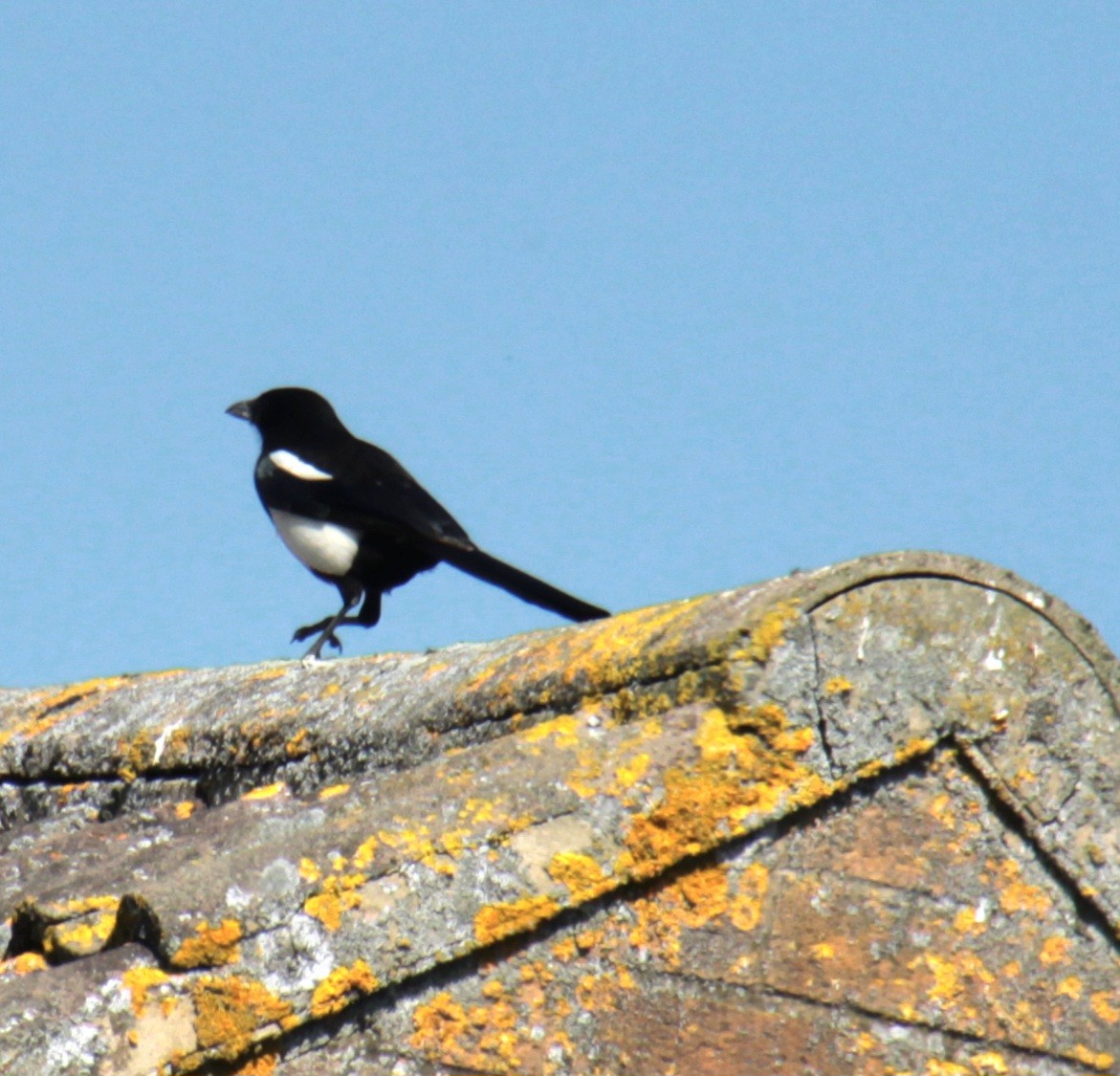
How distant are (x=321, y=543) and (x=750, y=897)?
4.03 metres

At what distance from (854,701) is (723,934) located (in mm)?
316

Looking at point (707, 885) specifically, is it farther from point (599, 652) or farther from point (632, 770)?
point (599, 652)

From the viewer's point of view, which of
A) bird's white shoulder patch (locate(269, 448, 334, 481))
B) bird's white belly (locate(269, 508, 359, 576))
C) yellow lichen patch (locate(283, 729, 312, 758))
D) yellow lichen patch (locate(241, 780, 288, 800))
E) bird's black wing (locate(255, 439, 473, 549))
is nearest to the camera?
yellow lichen patch (locate(241, 780, 288, 800))

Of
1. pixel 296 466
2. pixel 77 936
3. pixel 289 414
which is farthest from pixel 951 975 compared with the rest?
pixel 289 414

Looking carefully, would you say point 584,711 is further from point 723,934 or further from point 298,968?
point 298,968

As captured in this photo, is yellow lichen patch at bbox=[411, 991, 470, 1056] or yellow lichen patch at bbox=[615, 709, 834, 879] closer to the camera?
yellow lichen patch at bbox=[411, 991, 470, 1056]

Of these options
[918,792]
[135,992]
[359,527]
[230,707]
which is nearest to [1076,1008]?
[918,792]

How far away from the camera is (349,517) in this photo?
5.83 m

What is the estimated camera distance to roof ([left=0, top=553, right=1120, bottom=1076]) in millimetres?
1846

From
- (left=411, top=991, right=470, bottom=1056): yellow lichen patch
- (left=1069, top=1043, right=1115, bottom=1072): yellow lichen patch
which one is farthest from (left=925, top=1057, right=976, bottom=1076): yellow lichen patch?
(left=411, top=991, right=470, bottom=1056): yellow lichen patch

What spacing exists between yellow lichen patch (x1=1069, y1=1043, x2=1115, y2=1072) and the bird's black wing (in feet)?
11.0

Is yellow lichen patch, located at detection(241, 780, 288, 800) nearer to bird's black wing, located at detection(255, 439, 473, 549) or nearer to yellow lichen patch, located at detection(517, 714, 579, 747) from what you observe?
yellow lichen patch, located at detection(517, 714, 579, 747)

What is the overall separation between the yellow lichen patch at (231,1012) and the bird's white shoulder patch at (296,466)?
168 inches

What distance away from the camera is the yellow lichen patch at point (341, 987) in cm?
183
